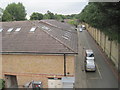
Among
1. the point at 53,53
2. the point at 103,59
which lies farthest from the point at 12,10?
the point at 53,53

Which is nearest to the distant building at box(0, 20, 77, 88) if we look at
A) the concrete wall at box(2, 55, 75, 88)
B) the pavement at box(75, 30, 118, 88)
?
the concrete wall at box(2, 55, 75, 88)

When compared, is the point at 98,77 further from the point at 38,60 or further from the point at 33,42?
the point at 33,42

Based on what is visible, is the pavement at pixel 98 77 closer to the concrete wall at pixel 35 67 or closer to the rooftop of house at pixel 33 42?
the concrete wall at pixel 35 67

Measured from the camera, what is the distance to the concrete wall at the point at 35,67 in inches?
467

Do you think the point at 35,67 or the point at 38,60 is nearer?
the point at 38,60

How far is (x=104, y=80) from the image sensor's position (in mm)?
14188

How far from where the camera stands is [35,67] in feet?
40.1

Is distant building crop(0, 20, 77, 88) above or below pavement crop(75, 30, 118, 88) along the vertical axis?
above

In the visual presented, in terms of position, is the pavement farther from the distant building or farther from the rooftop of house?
the rooftop of house

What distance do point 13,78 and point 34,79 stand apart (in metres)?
2.55

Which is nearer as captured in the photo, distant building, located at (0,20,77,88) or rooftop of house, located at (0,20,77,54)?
distant building, located at (0,20,77,88)

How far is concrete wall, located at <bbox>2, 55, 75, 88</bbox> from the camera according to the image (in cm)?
1186

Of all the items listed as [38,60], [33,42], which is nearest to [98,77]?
[38,60]

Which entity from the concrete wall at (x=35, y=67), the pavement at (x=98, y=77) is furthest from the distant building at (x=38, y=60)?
the pavement at (x=98, y=77)
